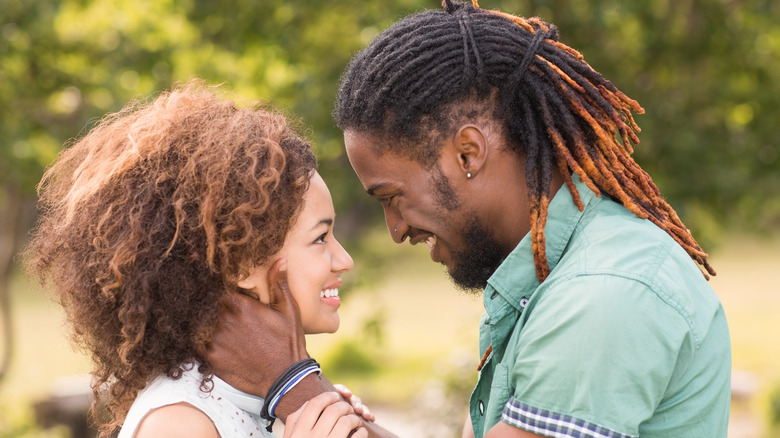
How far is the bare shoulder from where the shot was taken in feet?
7.25

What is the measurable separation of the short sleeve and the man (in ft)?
0.07

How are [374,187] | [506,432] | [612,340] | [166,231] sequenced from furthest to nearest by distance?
[374,187] < [166,231] < [506,432] < [612,340]

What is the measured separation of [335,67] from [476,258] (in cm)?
383

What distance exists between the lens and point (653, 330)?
194cm

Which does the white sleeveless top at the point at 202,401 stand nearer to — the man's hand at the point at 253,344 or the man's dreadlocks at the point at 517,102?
the man's hand at the point at 253,344

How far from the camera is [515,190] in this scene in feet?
7.93

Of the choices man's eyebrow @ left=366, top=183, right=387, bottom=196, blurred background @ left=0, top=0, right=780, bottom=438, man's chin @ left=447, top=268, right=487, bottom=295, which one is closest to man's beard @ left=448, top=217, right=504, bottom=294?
man's chin @ left=447, top=268, right=487, bottom=295

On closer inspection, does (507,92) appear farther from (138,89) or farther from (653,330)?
(138,89)

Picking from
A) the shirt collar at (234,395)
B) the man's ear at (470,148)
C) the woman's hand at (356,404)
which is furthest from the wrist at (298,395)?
the man's ear at (470,148)

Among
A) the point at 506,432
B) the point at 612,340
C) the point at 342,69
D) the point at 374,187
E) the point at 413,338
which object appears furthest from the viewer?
the point at 413,338

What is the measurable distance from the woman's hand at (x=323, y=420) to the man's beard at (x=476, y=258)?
557 mm

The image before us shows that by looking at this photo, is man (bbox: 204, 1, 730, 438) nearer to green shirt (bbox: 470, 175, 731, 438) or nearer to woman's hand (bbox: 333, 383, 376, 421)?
green shirt (bbox: 470, 175, 731, 438)

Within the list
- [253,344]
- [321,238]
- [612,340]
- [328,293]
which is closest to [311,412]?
[253,344]

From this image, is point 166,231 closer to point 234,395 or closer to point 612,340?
point 234,395
